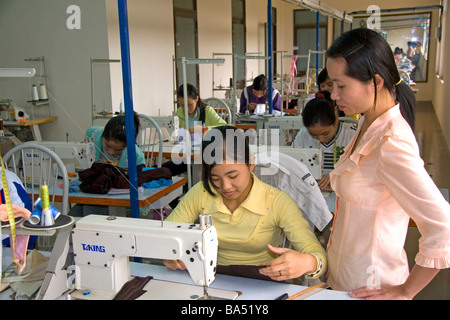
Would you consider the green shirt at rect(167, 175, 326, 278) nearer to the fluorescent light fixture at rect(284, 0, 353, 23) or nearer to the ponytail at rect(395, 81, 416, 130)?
the ponytail at rect(395, 81, 416, 130)

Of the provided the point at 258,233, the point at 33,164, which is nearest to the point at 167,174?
the point at 33,164

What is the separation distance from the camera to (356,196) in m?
1.09

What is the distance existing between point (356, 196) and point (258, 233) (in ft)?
1.68

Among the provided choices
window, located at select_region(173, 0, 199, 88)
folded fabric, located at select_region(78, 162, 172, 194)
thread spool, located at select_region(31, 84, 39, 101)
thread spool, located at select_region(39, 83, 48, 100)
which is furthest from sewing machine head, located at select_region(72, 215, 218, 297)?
window, located at select_region(173, 0, 199, 88)

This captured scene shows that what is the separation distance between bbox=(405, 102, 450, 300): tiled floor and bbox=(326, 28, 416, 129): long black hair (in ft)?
4.39

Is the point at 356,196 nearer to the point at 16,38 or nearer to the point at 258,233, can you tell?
the point at 258,233

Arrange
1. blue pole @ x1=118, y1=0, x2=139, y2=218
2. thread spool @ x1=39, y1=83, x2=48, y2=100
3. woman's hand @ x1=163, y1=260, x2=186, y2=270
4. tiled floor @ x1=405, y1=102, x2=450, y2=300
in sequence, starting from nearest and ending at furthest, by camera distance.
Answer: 1. woman's hand @ x1=163, y1=260, x2=186, y2=270
2. blue pole @ x1=118, y1=0, x2=139, y2=218
3. tiled floor @ x1=405, y1=102, x2=450, y2=300
4. thread spool @ x1=39, y1=83, x2=48, y2=100

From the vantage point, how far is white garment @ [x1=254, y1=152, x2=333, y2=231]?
1.74 metres

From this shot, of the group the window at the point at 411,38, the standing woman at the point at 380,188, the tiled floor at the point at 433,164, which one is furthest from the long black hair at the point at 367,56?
the window at the point at 411,38

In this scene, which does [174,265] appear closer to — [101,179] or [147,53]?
[101,179]

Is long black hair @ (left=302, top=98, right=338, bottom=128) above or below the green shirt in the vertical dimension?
above

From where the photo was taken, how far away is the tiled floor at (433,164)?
249cm

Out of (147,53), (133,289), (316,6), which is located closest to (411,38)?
(316,6)

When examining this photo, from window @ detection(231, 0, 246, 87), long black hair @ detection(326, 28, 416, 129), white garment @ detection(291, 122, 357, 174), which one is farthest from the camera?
window @ detection(231, 0, 246, 87)
